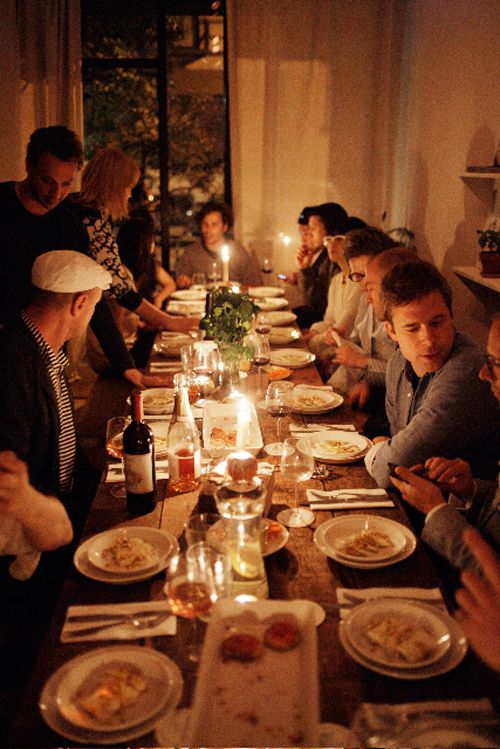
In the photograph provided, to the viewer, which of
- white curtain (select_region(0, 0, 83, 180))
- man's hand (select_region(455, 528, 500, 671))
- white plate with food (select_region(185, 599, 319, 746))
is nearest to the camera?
white plate with food (select_region(185, 599, 319, 746))

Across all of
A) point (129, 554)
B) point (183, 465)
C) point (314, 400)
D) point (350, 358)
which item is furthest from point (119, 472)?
point (350, 358)

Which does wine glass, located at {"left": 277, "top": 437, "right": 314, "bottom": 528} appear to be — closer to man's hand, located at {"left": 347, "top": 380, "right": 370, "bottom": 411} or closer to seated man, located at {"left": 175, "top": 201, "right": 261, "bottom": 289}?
man's hand, located at {"left": 347, "top": 380, "right": 370, "bottom": 411}

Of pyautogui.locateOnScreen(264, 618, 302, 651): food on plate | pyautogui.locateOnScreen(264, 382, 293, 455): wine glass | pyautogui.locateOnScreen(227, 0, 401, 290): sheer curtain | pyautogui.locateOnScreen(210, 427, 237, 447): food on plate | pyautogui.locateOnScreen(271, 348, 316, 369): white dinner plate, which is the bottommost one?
pyautogui.locateOnScreen(271, 348, 316, 369): white dinner plate

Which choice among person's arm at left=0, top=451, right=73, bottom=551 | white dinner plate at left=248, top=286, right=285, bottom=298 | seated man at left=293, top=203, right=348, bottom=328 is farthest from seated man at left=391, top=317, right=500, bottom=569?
white dinner plate at left=248, top=286, right=285, bottom=298

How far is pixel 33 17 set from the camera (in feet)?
17.6

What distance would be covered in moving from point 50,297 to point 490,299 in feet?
10.2

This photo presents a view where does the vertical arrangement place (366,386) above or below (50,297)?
below

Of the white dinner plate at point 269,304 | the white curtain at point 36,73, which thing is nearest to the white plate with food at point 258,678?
the white dinner plate at point 269,304

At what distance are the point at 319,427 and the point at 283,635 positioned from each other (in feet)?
3.80

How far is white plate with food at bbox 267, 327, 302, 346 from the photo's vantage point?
12.2ft

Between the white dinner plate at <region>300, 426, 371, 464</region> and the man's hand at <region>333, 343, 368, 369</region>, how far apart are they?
0.94 metres

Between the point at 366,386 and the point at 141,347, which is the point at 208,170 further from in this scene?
the point at 366,386

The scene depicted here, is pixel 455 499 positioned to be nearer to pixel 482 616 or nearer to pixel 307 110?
pixel 482 616

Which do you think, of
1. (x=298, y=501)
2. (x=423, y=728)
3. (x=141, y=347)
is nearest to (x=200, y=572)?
(x=423, y=728)
